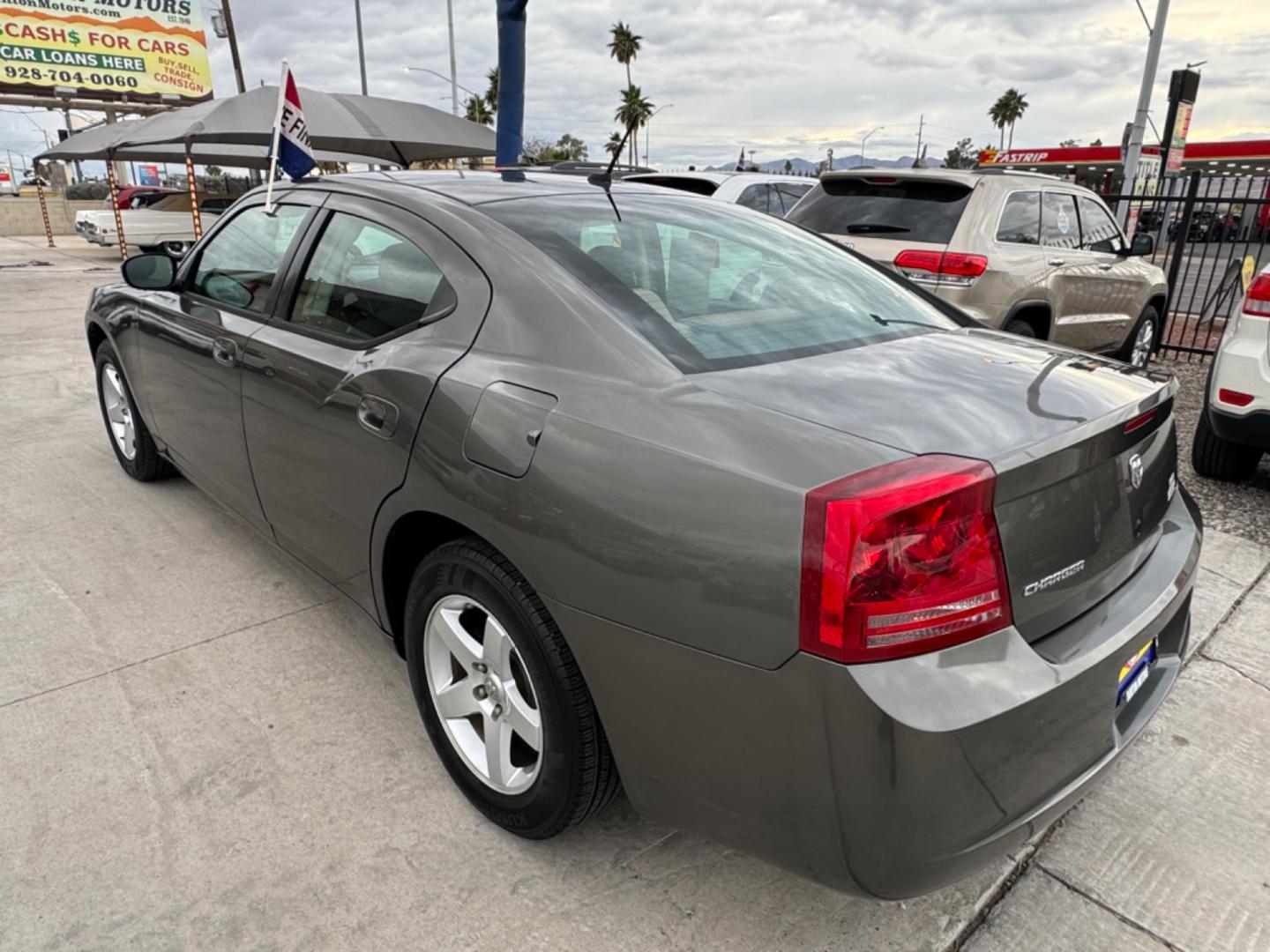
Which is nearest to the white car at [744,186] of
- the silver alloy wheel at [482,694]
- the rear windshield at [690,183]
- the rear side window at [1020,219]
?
the rear windshield at [690,183]

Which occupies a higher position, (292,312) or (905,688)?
(292,312)

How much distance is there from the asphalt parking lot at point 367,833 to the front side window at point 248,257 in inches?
46.2

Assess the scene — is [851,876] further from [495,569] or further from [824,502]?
[495,569]

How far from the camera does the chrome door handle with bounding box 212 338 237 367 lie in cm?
290

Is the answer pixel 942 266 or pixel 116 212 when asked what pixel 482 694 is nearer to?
pixel 942 266

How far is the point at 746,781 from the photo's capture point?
5.08 feet

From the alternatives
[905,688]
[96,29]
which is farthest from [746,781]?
[96,29]

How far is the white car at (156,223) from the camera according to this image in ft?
62.4

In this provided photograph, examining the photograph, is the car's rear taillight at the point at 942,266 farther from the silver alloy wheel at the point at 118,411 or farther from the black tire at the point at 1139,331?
the silver alloy wheel at the point at 118,411

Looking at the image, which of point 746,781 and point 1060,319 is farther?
point 1060,319

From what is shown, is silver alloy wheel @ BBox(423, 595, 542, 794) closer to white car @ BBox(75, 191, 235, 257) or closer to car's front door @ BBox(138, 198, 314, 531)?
car's front door @ BBox(138, 198, 314, 531)

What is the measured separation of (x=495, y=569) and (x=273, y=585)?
192 centimetres

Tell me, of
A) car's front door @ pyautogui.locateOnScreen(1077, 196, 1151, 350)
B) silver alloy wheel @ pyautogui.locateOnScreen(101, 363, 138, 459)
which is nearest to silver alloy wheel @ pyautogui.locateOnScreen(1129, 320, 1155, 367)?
car's front door @ pyautogui.locateOnScreen(1077, 196, 1151, 350)

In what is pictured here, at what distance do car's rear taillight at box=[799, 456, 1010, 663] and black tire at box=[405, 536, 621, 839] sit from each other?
2.03ft
